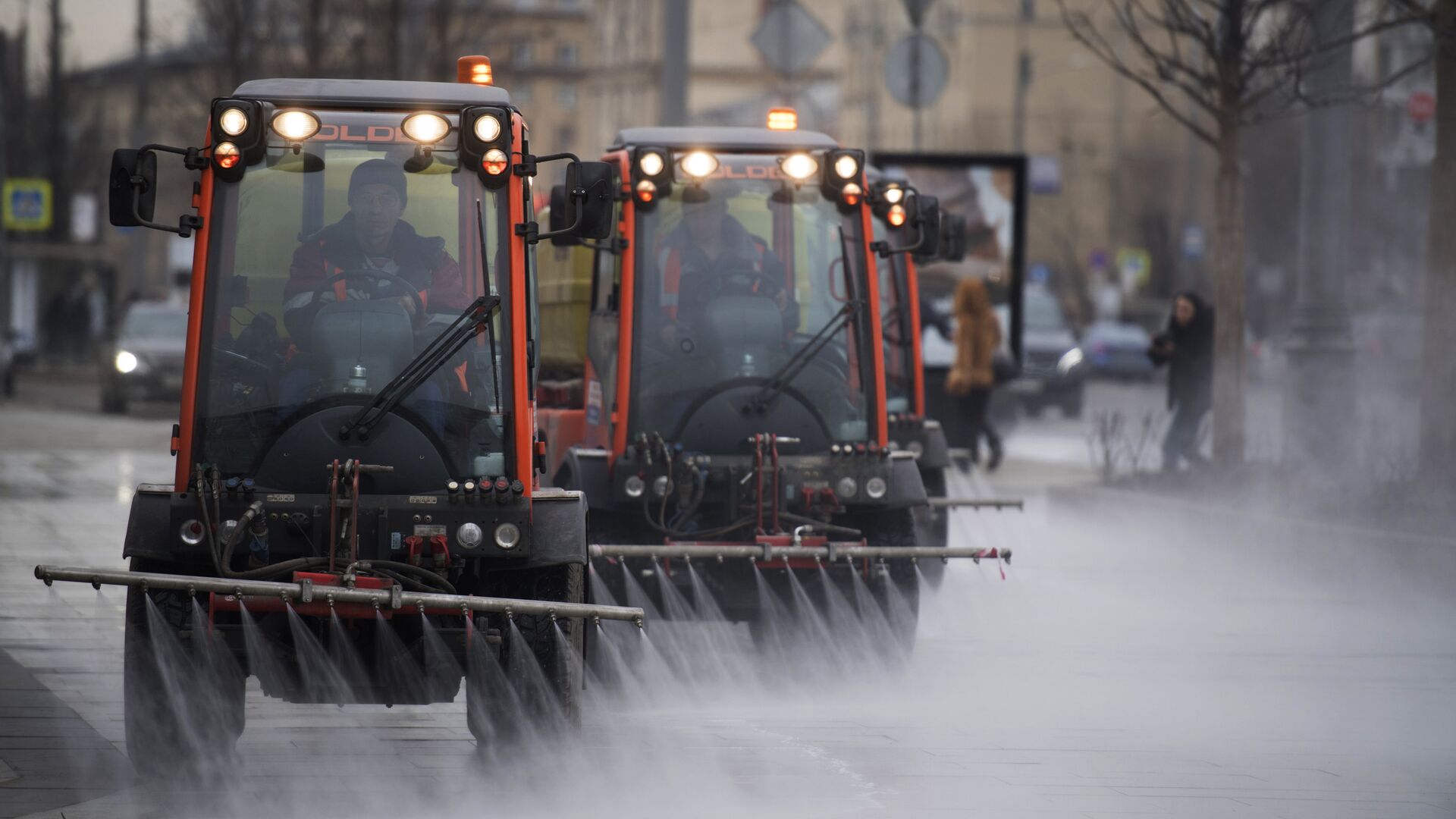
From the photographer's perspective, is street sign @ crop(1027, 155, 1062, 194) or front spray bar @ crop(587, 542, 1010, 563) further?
street sign @ crop(1027, 155, 1062, 194)

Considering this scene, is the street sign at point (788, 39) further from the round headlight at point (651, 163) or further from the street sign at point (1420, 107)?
the round headlight at point (651, 163)

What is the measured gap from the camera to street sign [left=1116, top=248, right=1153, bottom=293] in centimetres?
6438

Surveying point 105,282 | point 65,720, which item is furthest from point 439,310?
point 105,282

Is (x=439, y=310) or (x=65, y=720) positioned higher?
(x=439, y=310)

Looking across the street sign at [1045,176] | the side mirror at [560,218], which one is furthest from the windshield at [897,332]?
the street sign at [1045,176]

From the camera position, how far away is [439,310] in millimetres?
7820

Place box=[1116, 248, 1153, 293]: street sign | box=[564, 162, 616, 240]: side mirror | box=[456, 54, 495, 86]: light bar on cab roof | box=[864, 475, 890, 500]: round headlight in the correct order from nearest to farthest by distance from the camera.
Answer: box=[564, 162, 616, 240]: side mirror, box=[456, 54, 495, 86]: light bar on cab roof, box=[864, 475, 890, 500]: round headlight, box=[1116, 248, 1153, 293]: street sign

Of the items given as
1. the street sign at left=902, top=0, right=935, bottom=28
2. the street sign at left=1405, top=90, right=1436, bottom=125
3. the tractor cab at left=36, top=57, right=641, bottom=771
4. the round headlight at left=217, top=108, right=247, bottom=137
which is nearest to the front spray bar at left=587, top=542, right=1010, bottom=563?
the tractor cab at left=36, top=57, right=641, bottom=771

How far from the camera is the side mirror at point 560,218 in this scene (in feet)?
26.1

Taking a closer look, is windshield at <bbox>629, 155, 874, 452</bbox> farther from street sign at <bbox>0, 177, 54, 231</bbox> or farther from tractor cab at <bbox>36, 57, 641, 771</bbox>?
street sign at <bbox>0, 177, 54, 231</bbox>

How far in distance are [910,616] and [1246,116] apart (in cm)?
785

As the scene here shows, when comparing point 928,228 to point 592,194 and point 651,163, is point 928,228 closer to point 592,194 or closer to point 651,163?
point 651,163

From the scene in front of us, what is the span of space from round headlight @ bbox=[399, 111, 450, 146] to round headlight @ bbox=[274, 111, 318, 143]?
0.32 metres

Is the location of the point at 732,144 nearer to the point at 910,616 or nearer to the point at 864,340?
the point at 864,340
